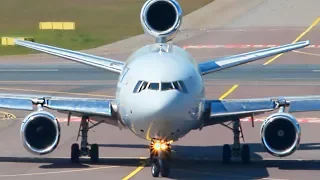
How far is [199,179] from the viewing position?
25.5 meters

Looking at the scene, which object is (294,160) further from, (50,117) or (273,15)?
(273,15)

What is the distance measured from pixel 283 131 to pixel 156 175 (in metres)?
3.87

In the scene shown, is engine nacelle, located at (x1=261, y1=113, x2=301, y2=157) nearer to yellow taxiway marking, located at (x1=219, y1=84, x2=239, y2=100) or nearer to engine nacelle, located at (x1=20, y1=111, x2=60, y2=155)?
engine nacelle, located at (x1=20, y1=111, x2=60, y2=155)

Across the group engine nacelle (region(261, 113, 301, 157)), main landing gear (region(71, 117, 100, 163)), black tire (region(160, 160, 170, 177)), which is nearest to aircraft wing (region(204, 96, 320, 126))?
engine nacelle (region(261, 113, 301, 157))

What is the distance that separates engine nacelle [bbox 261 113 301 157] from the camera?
1035 inches

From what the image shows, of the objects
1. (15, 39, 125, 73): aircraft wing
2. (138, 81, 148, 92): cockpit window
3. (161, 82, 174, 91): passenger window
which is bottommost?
(161, 82, 174, 91): passenger window

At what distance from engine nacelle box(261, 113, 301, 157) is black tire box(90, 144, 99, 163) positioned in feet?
16.5

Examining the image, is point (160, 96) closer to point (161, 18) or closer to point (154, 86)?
point (154, 86)

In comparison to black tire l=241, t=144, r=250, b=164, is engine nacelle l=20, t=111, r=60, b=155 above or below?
above

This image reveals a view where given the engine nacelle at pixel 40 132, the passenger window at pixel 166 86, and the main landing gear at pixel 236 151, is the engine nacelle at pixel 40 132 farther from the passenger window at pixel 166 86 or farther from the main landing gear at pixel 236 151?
the main landing gear at pixel 236 151

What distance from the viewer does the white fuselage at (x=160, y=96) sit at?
23.7 metres

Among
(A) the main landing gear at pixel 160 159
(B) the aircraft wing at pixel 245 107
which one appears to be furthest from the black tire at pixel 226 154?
(A) the main landing gear at pixel 160 159

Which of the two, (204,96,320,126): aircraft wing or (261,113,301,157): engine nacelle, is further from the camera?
(204,96,320,126): aircraft wing

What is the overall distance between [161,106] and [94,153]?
5.59 metres
